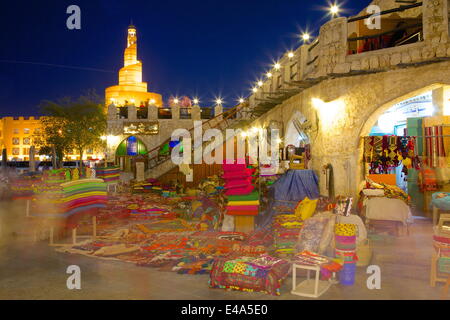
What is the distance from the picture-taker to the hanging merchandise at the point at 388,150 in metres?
9.91

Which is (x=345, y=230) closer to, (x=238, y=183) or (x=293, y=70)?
(x=238, y=183)

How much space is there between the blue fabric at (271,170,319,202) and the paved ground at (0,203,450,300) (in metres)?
3.05

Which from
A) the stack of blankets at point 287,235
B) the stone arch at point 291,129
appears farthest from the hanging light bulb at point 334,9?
the stack of blankets at point 287,235

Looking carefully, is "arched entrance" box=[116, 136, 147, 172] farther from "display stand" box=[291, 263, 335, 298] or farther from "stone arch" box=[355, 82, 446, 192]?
"display stand" box=[291, 263, 335, 298]

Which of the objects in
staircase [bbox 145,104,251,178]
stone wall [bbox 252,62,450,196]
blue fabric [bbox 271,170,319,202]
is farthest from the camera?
staircase [bbox 145,104,251,178]

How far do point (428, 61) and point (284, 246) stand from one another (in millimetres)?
5893

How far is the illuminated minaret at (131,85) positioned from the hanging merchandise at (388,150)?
40273mm

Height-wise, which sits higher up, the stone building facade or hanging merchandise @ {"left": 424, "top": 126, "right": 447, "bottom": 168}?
the stone building facade

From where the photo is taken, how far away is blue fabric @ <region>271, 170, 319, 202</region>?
10.5m

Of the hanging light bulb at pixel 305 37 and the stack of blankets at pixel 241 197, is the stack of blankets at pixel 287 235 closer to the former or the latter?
the stack of blankets at pixel 241 197

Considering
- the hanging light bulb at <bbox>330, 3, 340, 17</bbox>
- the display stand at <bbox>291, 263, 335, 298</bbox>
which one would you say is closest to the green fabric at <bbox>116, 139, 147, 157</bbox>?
the hanging light bulb at <bbox>330, 3, 340, 17</bbox>
